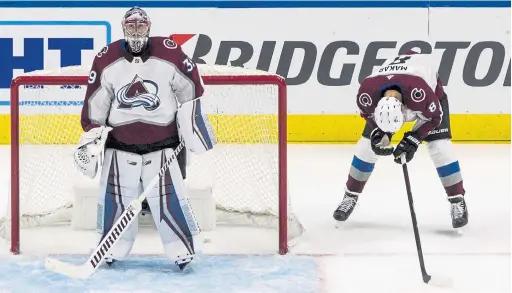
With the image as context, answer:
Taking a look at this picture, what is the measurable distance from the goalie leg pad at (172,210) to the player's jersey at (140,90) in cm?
13

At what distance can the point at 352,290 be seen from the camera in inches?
149

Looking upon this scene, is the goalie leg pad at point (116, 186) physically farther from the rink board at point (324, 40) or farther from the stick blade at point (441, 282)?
the rink board at point (324, 40)

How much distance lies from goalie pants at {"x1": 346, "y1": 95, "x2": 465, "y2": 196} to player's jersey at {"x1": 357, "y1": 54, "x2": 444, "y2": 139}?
0.25 m

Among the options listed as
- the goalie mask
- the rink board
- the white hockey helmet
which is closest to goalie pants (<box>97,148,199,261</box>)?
the goalie mask

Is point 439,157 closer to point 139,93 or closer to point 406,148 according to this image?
point 406,148

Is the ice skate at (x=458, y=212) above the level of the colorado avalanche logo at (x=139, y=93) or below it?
below

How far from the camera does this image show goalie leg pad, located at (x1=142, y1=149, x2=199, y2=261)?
396cm

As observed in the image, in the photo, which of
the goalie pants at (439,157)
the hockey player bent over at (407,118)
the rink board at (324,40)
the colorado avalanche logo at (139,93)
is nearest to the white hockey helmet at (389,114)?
the hockey player bent over at (407,118)

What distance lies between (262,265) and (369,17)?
9.78 ft

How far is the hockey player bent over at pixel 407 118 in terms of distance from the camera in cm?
415

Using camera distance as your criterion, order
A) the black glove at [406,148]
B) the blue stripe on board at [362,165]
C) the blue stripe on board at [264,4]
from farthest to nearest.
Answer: the blue stripe on board at [264,4] → the blue stripe on board at [362,165] → the black glove at [406,148]

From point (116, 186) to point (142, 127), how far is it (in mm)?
243

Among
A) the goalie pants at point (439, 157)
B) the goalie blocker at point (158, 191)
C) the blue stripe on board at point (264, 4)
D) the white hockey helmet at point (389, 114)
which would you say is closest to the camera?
the goalie blocker at point (158, 191)

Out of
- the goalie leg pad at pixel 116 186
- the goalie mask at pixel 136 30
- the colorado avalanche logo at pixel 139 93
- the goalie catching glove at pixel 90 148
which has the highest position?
the goalie mask at pixel 136 30
